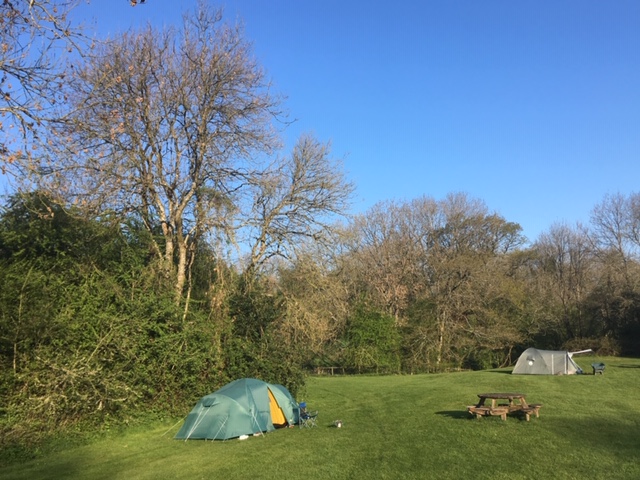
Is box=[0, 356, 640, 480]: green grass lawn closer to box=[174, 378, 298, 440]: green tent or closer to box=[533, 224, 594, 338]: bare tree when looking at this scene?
box=[174, 378, 298, 440]: green tent

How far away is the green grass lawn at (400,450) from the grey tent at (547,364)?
11.3m

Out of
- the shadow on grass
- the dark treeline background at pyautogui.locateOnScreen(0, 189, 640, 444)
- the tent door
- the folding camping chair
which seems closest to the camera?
the dark treeline background at pyautogui.locateOnScreen(0, 189, 640, 444)

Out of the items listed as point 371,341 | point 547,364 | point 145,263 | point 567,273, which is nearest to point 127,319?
point 145,263

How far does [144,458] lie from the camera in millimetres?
11594

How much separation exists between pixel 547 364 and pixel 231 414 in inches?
917

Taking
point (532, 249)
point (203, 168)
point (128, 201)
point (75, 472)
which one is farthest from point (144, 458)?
point (532, 249)

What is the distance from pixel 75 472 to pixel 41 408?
3.35 meters

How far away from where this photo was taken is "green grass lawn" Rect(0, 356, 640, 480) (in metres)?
9.41

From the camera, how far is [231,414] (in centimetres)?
1391

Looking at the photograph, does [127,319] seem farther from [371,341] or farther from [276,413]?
[371,341]

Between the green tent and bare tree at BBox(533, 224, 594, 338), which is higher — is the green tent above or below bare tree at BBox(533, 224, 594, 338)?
below

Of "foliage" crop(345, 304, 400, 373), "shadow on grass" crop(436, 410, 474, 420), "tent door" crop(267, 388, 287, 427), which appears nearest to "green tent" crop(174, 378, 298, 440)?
"tent door" crop(267, 388, 287, 427)

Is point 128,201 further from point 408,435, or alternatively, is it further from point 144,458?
point 408,435

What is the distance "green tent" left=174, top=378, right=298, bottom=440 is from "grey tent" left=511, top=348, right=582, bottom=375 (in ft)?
69.5
